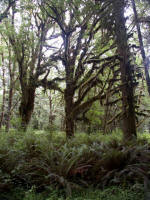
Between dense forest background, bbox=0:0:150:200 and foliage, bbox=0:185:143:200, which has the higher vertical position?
dense forest background, bbox=0:0:150:200

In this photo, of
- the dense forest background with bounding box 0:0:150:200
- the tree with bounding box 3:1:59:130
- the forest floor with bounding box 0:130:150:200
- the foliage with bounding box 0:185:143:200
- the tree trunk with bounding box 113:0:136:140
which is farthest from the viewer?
the tree with bounding box 3:1:59:130

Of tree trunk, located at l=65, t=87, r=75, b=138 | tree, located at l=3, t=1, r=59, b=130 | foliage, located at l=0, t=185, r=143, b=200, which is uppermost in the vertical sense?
tree, located at l=3, t=1, r=59, b=130

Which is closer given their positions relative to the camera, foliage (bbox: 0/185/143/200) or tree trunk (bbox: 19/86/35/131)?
foliage (bbox: 0/185/143/200)

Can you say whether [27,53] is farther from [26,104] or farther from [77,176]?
[77,176]

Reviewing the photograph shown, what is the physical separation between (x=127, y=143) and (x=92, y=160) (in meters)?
1.66

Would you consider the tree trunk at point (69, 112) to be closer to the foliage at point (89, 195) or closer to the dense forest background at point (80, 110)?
the dense forest background at point (80, 110)

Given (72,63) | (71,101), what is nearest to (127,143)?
(71,101)

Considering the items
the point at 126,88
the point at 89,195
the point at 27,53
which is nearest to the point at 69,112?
the point at 126,88

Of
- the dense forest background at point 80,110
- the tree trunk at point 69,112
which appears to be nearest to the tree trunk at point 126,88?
the dense forest background at point 80,110

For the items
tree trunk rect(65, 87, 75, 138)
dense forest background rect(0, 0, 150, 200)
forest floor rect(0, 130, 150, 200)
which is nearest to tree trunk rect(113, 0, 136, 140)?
dense forest background rect(0, 0, 150, 200)

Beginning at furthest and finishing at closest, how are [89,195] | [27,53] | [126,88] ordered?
[27,53]
[126,88]
[89,195]

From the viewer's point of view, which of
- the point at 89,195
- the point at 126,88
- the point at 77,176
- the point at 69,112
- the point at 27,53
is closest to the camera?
the point at 89,195

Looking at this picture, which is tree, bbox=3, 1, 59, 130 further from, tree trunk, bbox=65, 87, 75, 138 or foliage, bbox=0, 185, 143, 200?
foliage, bbox=0, 185, 143, 200

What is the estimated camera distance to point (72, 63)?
9508 millimetres
